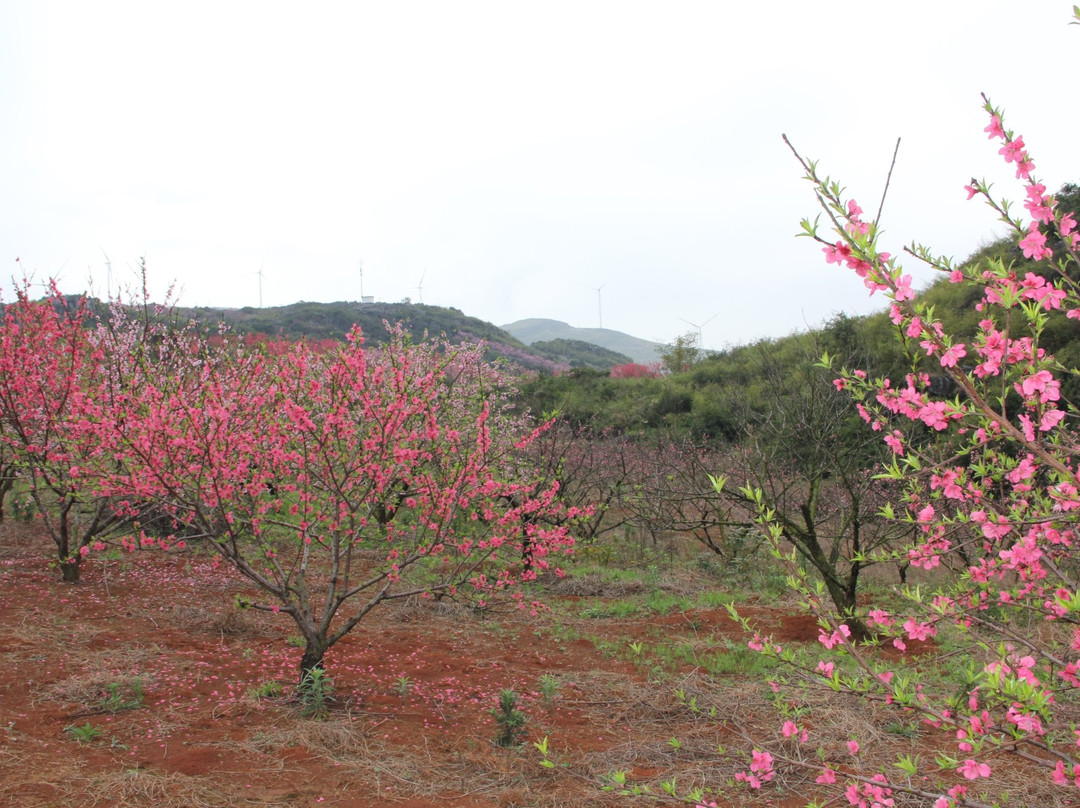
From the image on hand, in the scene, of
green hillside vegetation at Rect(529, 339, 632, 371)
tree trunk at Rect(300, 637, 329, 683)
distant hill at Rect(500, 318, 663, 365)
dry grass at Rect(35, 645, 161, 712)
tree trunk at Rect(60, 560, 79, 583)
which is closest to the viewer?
dry grass at Rect(35, 645, 161, 712)

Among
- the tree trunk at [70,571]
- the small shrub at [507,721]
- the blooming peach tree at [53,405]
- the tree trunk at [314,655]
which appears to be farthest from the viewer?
the tree trunk at [70,571]

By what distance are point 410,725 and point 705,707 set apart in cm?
217

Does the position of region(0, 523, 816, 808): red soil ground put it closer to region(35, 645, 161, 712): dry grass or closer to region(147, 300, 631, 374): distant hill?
region(35, 645, 161, 712): dry grass

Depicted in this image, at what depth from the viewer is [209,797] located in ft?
11.5

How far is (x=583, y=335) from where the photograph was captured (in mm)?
156500

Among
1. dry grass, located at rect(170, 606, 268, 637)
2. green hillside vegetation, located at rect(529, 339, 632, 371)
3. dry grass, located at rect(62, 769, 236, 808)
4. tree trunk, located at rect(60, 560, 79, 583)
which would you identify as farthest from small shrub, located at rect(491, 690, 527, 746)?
green hillside vegetation, located at rect(529, 339, 632, 371)

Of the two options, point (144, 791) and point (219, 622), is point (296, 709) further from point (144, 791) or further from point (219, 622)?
point (219, 622)

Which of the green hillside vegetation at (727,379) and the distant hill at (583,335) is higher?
the distant hill at (583,335)

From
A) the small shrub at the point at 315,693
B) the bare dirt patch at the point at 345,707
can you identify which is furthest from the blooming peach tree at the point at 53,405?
the small shrub at the point at 315,693

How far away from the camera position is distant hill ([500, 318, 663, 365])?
142500 mm

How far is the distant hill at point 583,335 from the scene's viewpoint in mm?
142500

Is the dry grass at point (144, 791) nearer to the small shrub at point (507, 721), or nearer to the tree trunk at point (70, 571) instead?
the small shrub at point (507, 721)

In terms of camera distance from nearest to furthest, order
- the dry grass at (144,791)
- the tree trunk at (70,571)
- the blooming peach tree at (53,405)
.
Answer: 1. the dry grass at (144,791)
2. the blooming peach tree at (53,405)
3. the tree trunk at (70,571)

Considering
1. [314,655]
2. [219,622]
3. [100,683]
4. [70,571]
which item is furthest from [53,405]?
[314,655]
